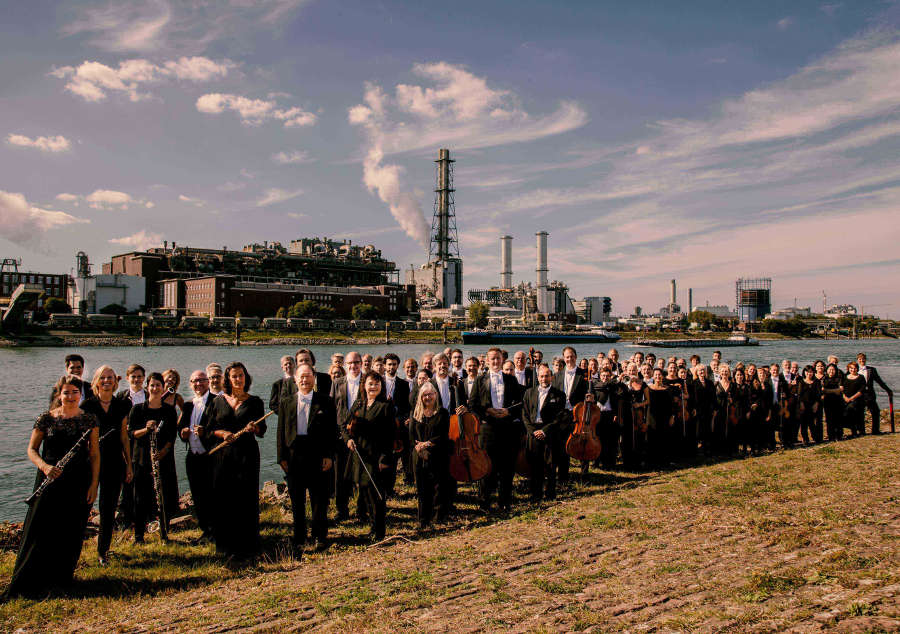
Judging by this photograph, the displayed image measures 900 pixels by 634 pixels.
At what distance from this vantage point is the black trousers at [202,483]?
7.32m

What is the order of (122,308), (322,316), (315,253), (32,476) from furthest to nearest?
(315,253) → (322,316) → (122,308) → (32,476)

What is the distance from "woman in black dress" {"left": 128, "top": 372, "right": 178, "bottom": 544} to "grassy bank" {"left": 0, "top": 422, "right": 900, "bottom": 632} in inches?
14.8

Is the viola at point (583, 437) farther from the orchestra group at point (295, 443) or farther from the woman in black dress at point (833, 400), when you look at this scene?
the woman in black dress at point (833, 400)

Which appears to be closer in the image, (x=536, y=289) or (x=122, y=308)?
(x=122, y=308)

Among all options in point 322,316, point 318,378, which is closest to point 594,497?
point 318,378

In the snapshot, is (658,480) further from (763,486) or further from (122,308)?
(122,308)

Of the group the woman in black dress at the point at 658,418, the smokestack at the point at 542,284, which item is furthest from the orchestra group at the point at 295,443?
the smokestack at the point at 542,284

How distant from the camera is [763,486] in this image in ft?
27.3

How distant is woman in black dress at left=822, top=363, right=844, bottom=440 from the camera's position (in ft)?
45.6

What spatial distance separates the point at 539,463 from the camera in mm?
8688

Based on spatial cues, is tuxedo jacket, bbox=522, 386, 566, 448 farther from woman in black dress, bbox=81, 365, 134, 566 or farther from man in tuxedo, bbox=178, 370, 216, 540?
woman in black dress, bbox=81, 365, 134, 566

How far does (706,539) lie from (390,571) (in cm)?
335

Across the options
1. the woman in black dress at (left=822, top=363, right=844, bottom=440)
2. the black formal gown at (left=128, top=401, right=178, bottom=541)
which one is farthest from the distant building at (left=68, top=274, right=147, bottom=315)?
the woman in black dress at (left=822, top=363, right=844, bottom=440)

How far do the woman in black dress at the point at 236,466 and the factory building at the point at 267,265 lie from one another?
124 m
